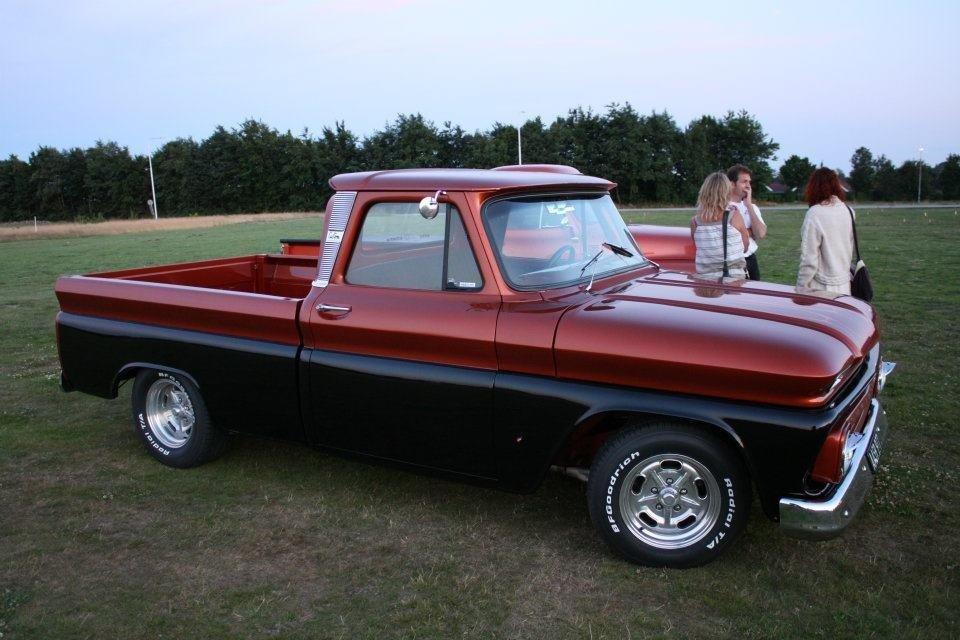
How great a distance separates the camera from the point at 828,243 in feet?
17.8

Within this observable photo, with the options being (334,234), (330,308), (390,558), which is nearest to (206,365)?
(330,308)

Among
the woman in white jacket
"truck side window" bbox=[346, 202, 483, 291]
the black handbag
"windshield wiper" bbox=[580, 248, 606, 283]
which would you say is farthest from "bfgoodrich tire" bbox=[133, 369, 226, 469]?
the black handbag

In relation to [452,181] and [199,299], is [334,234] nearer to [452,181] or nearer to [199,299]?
[452,181]

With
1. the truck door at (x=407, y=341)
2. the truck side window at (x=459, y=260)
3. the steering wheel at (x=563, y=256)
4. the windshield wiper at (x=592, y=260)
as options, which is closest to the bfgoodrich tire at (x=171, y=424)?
the truck door at (x=407, y=341)

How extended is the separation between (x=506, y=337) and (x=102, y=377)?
3.06m

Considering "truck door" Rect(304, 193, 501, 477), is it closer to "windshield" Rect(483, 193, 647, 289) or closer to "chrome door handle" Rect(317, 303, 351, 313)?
"chrome door handle" Rect(317, 303, 351, 313)

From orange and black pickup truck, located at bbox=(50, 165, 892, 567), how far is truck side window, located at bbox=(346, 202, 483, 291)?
11 mm

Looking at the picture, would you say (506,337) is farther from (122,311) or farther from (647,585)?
(122,311)

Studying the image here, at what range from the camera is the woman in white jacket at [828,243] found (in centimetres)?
543

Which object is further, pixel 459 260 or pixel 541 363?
pixel 459 260

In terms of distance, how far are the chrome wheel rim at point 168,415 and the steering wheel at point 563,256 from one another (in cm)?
264

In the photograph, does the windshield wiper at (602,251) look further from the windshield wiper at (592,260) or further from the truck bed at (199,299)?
the truck bed at (199,299)

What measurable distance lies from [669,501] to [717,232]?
9.69 ft

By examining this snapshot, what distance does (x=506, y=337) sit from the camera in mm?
3666
